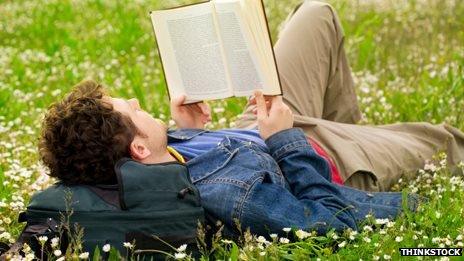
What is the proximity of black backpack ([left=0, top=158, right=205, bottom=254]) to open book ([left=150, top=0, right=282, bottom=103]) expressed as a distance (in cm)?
72

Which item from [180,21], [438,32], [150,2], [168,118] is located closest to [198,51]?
[180,21]

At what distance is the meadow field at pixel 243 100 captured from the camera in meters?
3.72

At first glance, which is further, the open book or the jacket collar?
the jacket collar

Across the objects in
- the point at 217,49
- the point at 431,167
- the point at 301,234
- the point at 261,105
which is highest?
the point at 217,49

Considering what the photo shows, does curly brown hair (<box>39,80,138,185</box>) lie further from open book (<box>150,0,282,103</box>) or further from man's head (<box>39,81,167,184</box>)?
open book (<box>150,0,282,103</box>)

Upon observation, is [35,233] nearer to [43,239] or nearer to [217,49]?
[43,239]

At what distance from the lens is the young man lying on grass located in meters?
3.63

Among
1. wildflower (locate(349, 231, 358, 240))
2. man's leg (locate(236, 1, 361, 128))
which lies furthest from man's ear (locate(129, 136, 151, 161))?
man's leg (locate(236, 1, 361, 128))

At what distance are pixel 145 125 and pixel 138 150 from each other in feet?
0.41

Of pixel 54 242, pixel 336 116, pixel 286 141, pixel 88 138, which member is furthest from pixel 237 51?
pixel 336 116

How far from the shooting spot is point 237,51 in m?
4.12

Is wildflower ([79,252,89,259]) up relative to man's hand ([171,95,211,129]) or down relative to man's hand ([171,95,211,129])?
down

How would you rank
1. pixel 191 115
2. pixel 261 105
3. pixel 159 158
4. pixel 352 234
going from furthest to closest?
pixel 191 115
pixel 261 105
pixel 159 158
pixel 352 234

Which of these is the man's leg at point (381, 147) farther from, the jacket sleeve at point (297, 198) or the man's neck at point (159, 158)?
the man's neck at point (159, 158)
